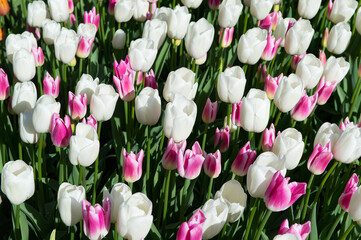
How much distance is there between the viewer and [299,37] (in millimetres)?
2059

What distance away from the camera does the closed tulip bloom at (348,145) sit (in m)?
1.47

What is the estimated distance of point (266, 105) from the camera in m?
1.55

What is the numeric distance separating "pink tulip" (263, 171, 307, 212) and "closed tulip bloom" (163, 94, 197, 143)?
323mm

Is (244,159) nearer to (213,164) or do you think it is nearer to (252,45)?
(213,164)

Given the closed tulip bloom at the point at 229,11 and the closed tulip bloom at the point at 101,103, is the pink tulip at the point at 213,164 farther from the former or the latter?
the closed tulip bloom at the point at 229,11

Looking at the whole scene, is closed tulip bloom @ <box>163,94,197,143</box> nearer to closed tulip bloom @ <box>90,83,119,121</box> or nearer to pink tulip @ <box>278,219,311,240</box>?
closed tulip bloom @ <box>90,83,119,121</box>

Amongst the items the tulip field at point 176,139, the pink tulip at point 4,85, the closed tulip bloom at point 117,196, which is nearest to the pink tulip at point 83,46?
the tulip field at point 176,139

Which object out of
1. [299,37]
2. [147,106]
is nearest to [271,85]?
[299,37]

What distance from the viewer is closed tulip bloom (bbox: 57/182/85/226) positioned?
1.27 meters

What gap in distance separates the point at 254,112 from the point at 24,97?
0.76 metres

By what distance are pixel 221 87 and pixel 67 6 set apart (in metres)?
0.99

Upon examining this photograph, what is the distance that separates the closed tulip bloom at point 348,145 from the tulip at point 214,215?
457 mm

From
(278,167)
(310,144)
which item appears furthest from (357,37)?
(278,167)

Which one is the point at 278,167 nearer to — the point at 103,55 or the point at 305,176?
the point at 305,176
